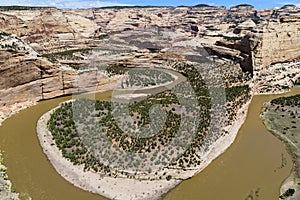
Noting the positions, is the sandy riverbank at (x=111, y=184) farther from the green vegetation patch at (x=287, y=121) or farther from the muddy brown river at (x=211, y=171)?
the green vegetation patch at (x=287, y=121)

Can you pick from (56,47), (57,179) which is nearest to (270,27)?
(57,179)

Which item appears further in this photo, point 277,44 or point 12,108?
point 277,44

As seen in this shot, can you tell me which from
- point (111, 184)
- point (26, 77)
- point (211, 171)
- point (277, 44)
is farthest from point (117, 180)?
point (277, 44)

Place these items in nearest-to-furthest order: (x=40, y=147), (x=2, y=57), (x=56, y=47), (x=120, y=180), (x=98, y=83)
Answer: (x=120, y=180), (x=40, y=147), (x=2, y=57), (x=98, y=83), (x=56, y=47)

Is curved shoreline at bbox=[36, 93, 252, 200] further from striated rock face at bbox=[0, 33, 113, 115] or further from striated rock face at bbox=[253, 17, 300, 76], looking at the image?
striated rock face at bbox=[253, 17, 300, 76]

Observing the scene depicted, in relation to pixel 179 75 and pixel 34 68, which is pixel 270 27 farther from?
pixel 34 68

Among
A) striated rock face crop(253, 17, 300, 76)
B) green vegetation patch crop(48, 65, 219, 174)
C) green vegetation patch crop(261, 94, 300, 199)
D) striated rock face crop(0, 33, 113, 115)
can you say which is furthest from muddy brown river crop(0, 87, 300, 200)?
striated rock face crop(253, 17, 300, 76)

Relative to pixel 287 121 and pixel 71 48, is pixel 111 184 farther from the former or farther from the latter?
pixel 71 48

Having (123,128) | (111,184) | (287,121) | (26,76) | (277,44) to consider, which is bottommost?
(111,184)
